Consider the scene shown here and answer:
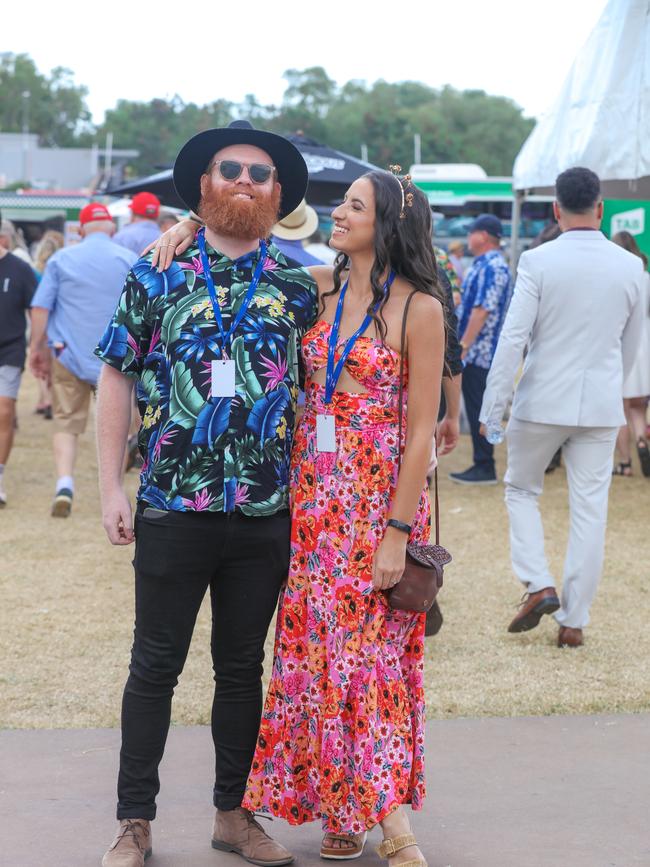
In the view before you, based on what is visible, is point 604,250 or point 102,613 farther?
point 102,613

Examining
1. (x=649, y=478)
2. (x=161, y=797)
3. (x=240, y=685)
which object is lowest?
(x=649, y=478)

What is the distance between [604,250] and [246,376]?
113 inches

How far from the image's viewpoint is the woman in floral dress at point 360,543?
139 inches

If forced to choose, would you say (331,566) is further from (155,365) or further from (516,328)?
(516,328)

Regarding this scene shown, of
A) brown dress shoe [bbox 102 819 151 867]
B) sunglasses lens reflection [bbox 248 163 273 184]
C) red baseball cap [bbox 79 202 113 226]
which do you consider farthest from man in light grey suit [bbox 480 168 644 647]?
red baseball cap [bbox 79 202 113 226]

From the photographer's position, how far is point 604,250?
19.1ft

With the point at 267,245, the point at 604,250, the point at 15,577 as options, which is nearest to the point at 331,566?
the point at 267,245

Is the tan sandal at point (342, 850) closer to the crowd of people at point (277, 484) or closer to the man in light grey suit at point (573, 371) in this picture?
the crowd of people at point (277, 484)

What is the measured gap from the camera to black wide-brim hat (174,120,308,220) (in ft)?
11.9

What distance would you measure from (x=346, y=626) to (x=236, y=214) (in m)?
1.17

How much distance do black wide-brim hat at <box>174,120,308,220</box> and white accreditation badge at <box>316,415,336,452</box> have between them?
742 millimetres

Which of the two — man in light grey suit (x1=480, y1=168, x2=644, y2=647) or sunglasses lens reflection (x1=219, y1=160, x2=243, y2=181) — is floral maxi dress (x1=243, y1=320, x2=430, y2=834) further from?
man in light grey suit (x1=480, y1=168, x2=644, y2=647)

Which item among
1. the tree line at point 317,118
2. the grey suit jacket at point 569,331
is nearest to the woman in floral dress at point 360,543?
the grey suit jacket at point 569,331

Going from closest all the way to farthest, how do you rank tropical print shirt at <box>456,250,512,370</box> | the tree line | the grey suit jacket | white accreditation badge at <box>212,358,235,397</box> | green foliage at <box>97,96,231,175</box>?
white accreditation badge at <box>212,358,235,397</box>
the grey suit jacket
tropical print shirt at <box>456,250,512,370</box>
the tree line
green foliage at <box>97,96,231,175</box>
